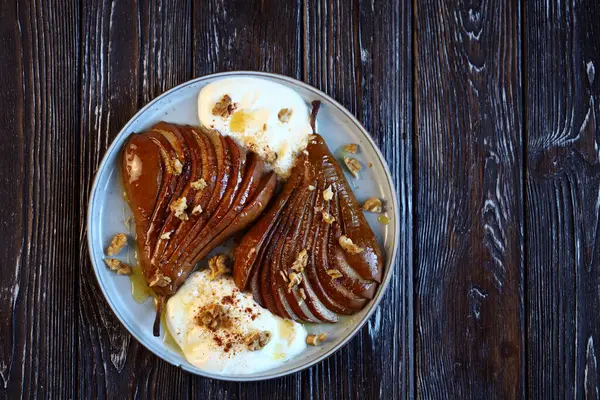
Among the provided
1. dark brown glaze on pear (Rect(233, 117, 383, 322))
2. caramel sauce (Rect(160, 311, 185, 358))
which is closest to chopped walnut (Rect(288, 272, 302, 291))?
dark brown glaze on pear (Rect(233, 117, 383, 322))

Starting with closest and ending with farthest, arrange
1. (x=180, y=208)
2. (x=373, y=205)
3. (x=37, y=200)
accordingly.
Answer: (x=180, y=208)
(x=373, y=205)
(x=37, y=200)

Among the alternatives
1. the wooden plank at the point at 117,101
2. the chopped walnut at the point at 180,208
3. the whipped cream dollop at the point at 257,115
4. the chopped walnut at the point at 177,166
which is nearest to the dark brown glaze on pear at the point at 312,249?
the whipped cream dollop at the point at 257,115

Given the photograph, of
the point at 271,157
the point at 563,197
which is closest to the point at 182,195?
the point at 271,157

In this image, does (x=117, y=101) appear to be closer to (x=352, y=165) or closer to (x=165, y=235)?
(x=165, y=235)

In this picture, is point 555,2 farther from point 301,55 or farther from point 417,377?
point 417,377

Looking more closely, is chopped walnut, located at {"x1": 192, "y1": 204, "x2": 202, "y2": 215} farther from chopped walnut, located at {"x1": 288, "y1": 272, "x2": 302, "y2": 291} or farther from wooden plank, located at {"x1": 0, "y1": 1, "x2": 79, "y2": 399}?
wooden plank, located at {"x1": 0, "y1": 1, "x2": 79, "y2": 399}

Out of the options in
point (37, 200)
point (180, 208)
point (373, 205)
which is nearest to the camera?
point (180, 208)
